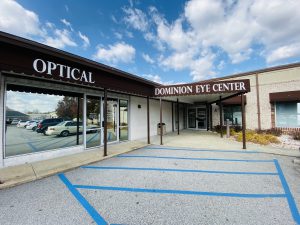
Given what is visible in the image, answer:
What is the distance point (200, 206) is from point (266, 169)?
3429 millimetres

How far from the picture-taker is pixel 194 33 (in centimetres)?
1373

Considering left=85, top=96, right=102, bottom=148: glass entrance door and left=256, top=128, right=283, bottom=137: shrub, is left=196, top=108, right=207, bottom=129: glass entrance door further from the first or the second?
left=85, top=96, right=102, bottom=148: glass entrance door

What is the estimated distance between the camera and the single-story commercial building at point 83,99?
15.8 feet

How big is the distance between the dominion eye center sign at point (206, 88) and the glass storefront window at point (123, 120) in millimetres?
2086

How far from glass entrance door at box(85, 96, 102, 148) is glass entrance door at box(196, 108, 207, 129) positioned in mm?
10976

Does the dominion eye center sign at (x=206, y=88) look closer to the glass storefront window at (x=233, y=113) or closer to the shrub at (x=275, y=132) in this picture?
the shrub at (x=275, y=132)

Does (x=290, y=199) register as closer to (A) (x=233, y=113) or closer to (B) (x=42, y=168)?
(B) (x=42, y=168)

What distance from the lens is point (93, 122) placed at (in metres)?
8.25

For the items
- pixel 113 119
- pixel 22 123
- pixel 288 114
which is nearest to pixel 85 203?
pixel 22 123

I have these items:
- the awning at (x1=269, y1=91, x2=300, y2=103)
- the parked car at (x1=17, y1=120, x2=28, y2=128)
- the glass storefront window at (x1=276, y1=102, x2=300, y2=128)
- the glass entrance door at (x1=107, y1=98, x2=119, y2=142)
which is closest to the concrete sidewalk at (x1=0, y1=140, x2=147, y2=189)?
the parked car at (x1=17, y1=120, x2=28, y2=128)

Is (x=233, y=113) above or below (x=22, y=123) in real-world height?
above

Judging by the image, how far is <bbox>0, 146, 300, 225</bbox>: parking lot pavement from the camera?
108 inches

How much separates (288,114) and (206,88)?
858 centimetres

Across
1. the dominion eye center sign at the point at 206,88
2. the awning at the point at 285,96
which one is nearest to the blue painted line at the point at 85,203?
the dominion eye center sign at the point at 206,88
